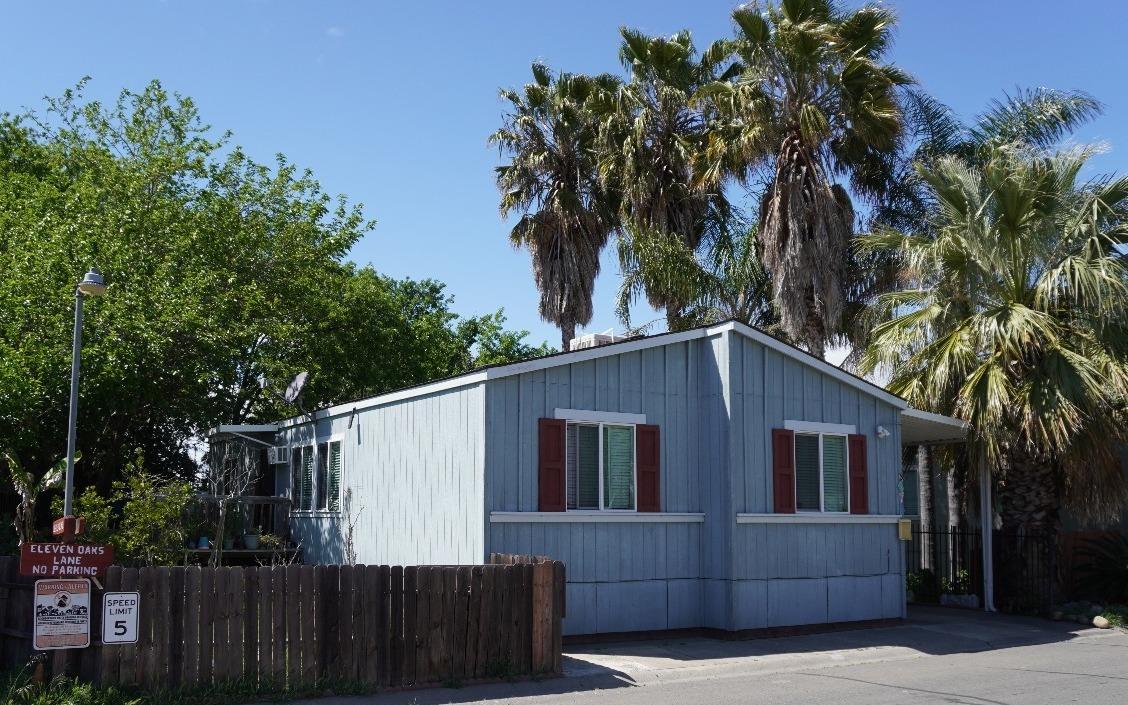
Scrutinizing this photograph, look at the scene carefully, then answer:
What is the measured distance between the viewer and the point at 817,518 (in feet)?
49.5

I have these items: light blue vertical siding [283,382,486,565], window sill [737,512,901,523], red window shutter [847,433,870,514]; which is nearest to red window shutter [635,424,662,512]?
window sill [737,512,901,523]

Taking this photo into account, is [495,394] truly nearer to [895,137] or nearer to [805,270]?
[805,270]

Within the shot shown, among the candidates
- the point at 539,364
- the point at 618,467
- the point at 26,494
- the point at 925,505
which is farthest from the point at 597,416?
the point at 925,505

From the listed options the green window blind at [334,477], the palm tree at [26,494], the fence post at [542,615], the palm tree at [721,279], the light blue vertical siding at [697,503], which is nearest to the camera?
the fence post at [542,615]

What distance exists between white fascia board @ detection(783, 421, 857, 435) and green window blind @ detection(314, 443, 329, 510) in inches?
292

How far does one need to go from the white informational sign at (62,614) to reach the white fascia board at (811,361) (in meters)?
8.68

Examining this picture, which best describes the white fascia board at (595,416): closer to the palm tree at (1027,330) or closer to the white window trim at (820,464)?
the white window trim at (820,464)

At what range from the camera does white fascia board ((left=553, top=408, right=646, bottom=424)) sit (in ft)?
44.3

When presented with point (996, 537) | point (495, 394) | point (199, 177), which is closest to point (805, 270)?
point (996, 537)

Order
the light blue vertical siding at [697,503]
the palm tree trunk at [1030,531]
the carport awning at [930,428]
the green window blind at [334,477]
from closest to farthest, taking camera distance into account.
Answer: the light blue vertical siding at [697,503] → the carport awning at [930,428] → the green window blind at [334,477] → the palm tree trunk at [1030,531]

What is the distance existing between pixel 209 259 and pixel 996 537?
15834 mm

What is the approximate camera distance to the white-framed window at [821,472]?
15.2 m

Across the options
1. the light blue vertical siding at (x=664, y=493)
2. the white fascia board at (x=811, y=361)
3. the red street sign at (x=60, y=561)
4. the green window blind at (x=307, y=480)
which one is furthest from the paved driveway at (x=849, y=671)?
the green window blind at (x=307, y=480)

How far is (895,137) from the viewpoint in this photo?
21.9 meters
